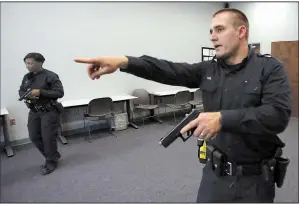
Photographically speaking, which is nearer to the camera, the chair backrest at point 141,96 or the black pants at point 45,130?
the black pants at point 45,130

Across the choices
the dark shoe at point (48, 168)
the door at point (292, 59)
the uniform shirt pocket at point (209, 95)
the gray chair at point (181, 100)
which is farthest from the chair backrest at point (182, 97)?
the uniform shirt pocket at point (209, 95)

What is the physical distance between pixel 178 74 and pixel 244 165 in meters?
0.54

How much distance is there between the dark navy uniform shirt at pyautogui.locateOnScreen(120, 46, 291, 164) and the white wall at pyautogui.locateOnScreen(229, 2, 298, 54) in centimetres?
404

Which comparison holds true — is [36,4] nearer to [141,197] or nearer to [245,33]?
[141,197]

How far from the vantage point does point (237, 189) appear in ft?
3.75

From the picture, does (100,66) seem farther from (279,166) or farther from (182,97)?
(182,97)

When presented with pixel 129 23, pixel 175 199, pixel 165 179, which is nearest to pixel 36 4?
pixel 129 23

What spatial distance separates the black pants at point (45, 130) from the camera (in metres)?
2.72

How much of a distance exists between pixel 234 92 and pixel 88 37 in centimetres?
372

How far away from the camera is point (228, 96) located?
1.10m

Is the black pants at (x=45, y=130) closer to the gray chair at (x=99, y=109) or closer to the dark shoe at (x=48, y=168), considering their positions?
the dark shoe at (x=48, y=168)

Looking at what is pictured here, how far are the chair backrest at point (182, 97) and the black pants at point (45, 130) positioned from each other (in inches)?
103

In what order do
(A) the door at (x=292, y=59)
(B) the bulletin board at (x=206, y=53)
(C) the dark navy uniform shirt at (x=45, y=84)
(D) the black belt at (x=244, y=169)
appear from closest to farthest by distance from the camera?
(D) the black belt at (x=244, y=169) < (C) the dark navy uniform shirt at (x=45, y=84) < (A) the door at (x=292, y=59) < (B) the bulletin board at (x=206, y=53)

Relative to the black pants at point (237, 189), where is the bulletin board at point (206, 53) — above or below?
above
